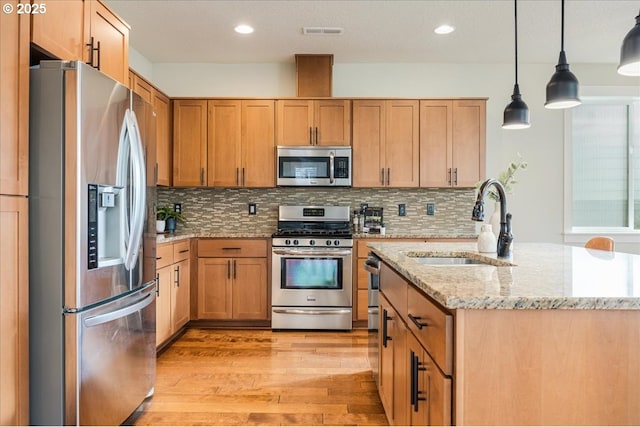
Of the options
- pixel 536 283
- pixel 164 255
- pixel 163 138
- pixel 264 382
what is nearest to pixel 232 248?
pixel 164 255

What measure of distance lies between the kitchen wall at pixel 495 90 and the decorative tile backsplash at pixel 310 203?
24.1 inches

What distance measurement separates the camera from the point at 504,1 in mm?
2980

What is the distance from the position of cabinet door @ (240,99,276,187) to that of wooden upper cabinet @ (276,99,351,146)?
0.10 meters

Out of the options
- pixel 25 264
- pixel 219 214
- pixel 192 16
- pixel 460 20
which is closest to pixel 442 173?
pixel 460 20

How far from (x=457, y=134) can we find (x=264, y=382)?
9.81 feet

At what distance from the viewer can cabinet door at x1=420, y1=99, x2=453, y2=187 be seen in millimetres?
4016

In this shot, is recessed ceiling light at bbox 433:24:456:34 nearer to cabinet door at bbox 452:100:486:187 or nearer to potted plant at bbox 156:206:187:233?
cabinet door at bbox 452:100:486:187

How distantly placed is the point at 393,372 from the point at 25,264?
1.64 m

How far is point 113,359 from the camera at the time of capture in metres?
1.88

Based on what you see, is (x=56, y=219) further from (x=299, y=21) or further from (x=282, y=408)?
(x=299, y=21)

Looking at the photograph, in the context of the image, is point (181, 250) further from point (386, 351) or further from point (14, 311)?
point (386, 351)

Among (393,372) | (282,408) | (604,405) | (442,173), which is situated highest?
(442,173)

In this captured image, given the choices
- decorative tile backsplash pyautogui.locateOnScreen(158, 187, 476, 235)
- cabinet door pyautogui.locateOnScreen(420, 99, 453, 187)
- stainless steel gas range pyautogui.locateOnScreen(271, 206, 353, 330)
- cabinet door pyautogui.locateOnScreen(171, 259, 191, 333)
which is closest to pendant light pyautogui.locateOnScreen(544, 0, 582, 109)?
cabinet door pyautogui.locateOnScreen(420, 99, 453, 187)

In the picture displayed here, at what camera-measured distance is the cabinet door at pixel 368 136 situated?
4012mm
